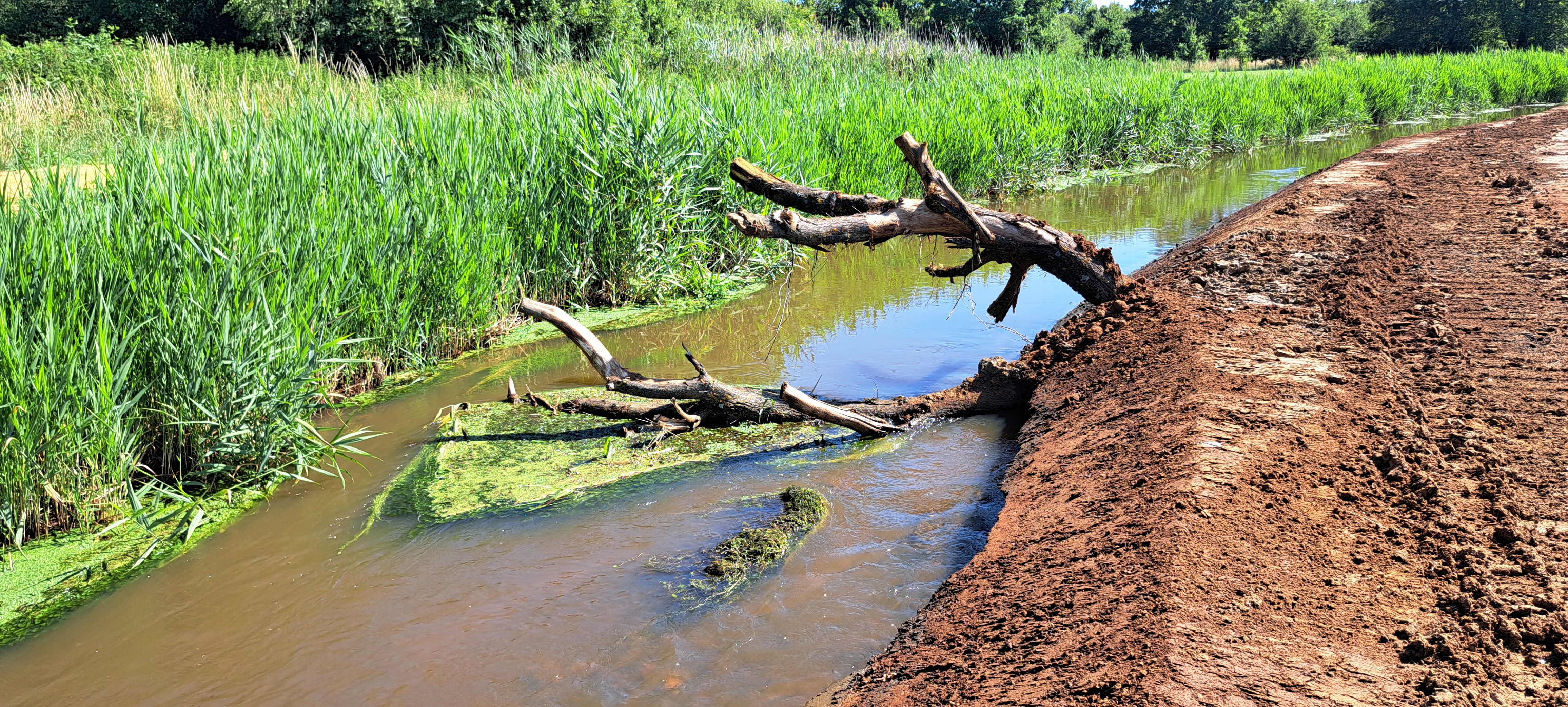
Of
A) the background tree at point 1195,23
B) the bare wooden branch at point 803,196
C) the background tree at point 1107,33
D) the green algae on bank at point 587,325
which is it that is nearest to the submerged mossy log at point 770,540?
the bare wooden branch at point 803,196

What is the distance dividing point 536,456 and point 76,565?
1.74 m

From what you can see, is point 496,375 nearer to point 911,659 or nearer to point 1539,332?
point 911,659

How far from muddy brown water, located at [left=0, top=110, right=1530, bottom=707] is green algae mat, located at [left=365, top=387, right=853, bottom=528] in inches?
4.4

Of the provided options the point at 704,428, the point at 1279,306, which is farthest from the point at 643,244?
the point at 1279,306

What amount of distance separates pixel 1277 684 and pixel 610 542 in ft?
7.55

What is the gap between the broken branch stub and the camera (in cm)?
465

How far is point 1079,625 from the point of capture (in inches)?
95.6

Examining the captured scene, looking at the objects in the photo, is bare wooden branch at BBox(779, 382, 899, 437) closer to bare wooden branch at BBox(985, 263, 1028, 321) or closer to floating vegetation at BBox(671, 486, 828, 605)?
floating vegetation at BBox(671, 486, 828, 605)

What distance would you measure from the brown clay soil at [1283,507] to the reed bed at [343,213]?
9.50 feet

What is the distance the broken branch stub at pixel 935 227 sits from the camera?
4.65m

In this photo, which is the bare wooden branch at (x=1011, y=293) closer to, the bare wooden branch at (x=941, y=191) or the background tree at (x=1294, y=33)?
the bare wooden branch at (x=941, y=191)

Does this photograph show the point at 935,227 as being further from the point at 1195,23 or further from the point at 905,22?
the point at 1195,23

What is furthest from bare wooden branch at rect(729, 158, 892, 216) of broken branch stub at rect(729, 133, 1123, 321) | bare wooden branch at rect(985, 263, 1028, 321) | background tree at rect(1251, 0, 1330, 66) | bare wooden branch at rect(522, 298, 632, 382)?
background tree at rect(1251, 0, 1330, 66)

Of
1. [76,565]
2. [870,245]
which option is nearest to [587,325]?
[870,245]
